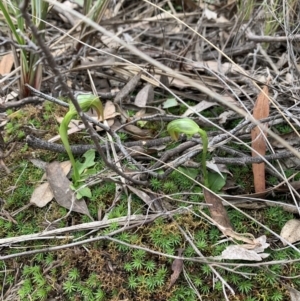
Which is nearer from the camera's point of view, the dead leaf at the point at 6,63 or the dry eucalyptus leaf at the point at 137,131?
the dry eucalyptus leaf at the point at 137,131

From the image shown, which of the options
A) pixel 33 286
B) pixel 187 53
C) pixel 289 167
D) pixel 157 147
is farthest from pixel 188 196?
pixel 187 53

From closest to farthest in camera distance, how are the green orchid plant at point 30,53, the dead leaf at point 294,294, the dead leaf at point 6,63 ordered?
1. the dead leaf at point 294,294
2. the green orchid plant at point 30,53
3. the dead leaf at point 6,63

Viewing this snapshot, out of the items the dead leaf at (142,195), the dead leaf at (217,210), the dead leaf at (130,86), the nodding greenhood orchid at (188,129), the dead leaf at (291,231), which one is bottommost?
the dead leaf at (291,231)

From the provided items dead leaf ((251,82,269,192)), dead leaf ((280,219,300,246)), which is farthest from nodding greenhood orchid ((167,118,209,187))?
dead leaf ((280,219,300,246))

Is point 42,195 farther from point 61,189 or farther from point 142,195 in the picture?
point 142,195

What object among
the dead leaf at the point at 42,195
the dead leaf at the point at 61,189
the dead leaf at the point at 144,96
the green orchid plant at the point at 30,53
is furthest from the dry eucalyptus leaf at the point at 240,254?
the green orchid plant at the point at 30,53

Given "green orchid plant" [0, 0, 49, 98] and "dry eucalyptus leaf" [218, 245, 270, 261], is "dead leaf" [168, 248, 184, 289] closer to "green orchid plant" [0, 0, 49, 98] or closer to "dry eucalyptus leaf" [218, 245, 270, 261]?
"dry eucalyptus leaf" [218, 245, 270, 261]

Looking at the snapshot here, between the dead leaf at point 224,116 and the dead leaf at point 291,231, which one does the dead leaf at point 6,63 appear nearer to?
the dead leaf at point 224,116
